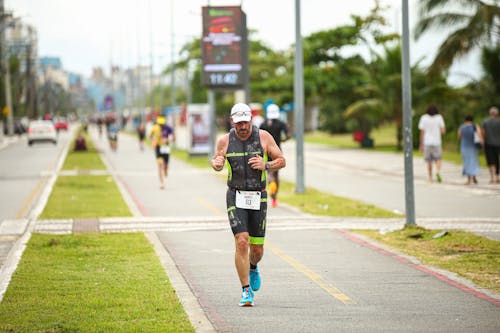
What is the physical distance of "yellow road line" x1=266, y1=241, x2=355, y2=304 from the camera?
963 centimetres

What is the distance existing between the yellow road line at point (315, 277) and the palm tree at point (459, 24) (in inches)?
1014

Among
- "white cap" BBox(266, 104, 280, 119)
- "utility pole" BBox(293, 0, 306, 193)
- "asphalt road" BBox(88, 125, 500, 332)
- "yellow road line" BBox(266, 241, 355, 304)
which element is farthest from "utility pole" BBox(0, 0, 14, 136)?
"yellow road line" BBox(266, 241, 355, 304)

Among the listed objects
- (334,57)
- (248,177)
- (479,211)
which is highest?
(334,57)

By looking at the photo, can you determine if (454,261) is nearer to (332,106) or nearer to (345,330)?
(345,330)

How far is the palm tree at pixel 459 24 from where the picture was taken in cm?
3741

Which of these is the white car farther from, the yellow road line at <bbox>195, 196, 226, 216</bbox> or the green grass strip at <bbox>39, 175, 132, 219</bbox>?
the yellow road line at <bbox>195, 196, 226, 216</bbox>

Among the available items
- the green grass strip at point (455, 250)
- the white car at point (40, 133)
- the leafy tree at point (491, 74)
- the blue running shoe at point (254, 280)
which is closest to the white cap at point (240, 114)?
the blue running shoe at point (254, 280)

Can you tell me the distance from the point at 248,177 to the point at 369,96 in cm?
4198

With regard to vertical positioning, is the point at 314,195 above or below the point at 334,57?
below

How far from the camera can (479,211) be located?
18.9m

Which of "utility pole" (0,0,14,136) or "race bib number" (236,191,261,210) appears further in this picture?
"utility pole" (0,0,14,136)

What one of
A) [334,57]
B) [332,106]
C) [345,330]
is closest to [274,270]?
[345,330]

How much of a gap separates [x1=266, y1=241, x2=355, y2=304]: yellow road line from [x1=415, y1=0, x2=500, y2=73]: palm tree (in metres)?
25.8

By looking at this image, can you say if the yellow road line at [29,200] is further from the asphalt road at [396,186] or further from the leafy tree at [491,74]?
the leafy tree at [491,74]
